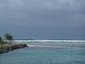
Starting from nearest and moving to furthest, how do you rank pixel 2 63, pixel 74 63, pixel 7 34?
1. pixel 2 63
2. pixel 74 63
3. pixel 7 34

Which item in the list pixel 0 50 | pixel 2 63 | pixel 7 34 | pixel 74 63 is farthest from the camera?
pixel 7 34

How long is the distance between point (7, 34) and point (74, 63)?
57.6 m

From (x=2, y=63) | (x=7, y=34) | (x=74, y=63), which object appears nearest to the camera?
(x=2, y=63)

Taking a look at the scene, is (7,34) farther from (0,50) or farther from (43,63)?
(43,63)

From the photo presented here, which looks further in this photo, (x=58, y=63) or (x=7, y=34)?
(x=7, y=34)

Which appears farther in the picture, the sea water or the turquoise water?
the sea water

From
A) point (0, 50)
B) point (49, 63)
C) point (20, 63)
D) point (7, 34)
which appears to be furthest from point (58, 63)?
point (7, 34)

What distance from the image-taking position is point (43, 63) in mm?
35344

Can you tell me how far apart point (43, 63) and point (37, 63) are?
0.66 metres

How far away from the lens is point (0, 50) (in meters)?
56.7

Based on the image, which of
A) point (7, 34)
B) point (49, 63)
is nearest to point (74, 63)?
point (49, 63)

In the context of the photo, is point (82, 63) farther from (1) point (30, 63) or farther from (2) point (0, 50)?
(2) point (0, 50)

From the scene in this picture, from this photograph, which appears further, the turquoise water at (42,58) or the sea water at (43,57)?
the sea water at (43,57)

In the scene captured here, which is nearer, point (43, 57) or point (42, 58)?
point (42, 58)
